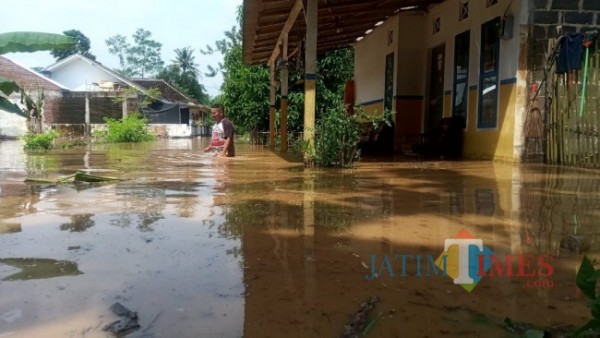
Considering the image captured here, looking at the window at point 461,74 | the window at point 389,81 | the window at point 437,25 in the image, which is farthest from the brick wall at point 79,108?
the window at point 461,74

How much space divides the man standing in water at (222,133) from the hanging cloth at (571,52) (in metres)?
5.94

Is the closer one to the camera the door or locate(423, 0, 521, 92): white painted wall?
locate(423, 0, 521, 92): white painted wall

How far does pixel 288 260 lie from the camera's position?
9.16 feet

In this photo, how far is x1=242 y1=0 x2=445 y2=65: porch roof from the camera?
1009 centimetres

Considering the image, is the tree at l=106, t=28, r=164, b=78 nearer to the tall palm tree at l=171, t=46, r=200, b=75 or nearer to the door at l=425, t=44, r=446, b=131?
the tall palm tree at l=171, t=46, r=200, b=75

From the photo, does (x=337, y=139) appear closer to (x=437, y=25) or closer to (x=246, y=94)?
(x=437, y=25)

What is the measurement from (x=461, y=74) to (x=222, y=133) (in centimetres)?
503

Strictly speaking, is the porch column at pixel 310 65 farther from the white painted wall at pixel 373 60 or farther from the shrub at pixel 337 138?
the white painted wall at pixel 373 60

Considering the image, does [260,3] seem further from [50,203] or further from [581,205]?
[581,205]

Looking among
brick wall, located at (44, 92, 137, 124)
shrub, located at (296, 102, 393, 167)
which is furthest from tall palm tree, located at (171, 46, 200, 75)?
shrub, located at (296, 102, 393, 167)

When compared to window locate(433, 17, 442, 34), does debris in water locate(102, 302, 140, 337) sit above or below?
below

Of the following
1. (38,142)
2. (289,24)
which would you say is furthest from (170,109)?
(289,24)

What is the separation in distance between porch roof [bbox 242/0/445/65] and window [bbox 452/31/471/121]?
5.04 feet

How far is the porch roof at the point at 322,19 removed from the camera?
1009 cm
